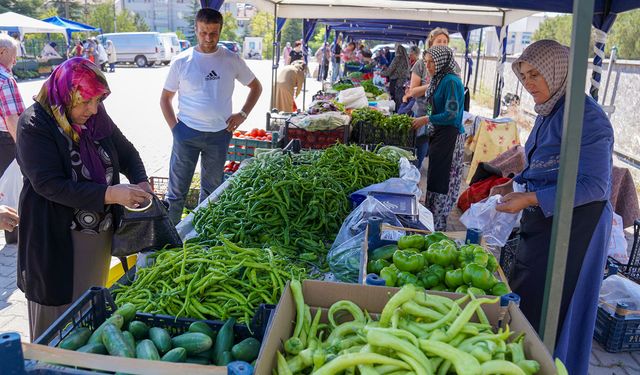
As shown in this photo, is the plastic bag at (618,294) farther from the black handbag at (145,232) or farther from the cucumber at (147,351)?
the cucumber at (147,351)

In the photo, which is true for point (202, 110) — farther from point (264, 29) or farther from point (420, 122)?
point (264, 29)

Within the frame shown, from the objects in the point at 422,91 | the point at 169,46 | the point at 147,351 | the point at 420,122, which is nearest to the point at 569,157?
the point at 147,351

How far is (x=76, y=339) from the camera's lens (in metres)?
1.85

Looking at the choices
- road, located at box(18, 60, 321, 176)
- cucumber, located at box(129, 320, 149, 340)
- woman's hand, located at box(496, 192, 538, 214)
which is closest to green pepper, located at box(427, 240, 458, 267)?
woman's hand, located at box(496, 192, 538, 214)

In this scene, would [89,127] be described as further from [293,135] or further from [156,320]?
[293,135]

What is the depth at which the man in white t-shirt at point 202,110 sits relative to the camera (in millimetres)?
5348

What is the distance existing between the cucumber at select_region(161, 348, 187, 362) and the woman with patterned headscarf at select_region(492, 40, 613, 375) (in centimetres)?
202

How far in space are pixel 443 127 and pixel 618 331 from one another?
8.94ft

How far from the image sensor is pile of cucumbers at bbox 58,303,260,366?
1792 millimetres

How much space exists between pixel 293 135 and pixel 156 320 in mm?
4453

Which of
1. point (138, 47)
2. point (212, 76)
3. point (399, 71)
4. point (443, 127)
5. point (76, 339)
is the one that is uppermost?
point (138, 47)

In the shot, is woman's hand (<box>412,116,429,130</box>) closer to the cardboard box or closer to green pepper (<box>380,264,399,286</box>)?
green pepper (<box>380,264,399,286</box>)

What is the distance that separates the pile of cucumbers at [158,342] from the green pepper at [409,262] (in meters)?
0.76

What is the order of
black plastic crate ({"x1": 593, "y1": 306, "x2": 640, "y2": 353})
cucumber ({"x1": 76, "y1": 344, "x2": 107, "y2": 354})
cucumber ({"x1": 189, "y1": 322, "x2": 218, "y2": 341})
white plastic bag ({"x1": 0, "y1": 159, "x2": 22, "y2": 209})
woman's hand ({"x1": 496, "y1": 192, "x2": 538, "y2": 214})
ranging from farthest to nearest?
white plastic bag ({"x1": 0, "y1": 159, "x2": 22, "y2": 209}) → black plastic crate ({"x1": 593, "y1": 306, "x2": 640, "y2": 353}) → woman's hand ({"x1": 496, "y1": 192, "x2": 538, "y2": 214}) → cucumber ({"x1": 189, "y1": 322, "x2": 218, "y2": 341}) → cucumber ({"x1": 76, "y1": 344, "x2": 107, "y2": 354})
